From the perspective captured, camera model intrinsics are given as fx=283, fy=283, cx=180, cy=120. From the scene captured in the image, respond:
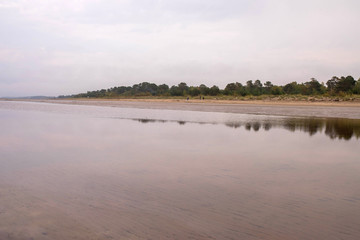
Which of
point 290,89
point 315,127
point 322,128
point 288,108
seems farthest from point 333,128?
point 290,89

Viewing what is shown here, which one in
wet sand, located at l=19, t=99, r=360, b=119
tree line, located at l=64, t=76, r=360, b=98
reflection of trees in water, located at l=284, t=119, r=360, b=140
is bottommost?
reflection of trees in water, located at l=284, t=119, r=360, b=140

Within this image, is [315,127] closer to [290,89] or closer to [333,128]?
[333,128]

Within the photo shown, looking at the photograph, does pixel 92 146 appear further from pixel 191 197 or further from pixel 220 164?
pixel 191 197

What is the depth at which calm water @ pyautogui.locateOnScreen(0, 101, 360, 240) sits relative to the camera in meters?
3.86

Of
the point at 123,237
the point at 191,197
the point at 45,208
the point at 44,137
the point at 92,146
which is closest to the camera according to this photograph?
the point at 123,237

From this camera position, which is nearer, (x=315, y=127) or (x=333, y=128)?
(x=333, y=128)

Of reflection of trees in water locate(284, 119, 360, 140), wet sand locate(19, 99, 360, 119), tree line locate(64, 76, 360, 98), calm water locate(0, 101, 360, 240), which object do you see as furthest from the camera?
tree line locate(64, 76, 360, 98)

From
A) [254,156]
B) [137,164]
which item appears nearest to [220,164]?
[254,156]

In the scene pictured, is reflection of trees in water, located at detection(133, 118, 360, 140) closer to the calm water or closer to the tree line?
the calm water

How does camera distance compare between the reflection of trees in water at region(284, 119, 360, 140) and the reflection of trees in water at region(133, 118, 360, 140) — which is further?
the reflection of trees in water at region(133, 118, 360, 140)

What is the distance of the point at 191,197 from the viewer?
16.4 ft

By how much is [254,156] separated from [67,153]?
5.60 m

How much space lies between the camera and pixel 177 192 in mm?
5254

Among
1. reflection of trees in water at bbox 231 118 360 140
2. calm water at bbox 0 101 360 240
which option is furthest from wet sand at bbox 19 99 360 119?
calm water at bbox 0 101 360 240
